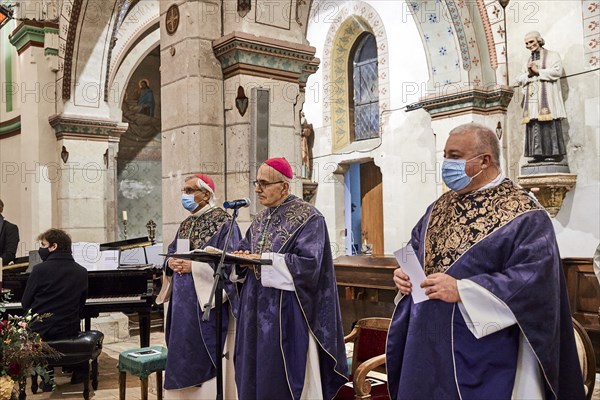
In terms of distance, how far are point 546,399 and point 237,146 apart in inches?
129

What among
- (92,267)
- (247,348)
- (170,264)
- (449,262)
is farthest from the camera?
(92,267)

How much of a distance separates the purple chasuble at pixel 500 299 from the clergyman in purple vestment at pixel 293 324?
2.86 ft

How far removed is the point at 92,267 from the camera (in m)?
6.34

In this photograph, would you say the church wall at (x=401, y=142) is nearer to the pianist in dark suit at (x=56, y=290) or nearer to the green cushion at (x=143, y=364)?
the pianist in dark suit at (x=56, y=290)

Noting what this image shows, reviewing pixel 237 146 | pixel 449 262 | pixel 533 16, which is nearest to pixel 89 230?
pixel 237 146

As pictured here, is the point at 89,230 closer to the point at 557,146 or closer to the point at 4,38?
the point at 4,38

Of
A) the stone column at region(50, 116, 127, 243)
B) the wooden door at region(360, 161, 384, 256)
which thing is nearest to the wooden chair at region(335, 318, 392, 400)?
the stone column at region(50, 116, 127, 243)

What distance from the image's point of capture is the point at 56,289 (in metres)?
5.08

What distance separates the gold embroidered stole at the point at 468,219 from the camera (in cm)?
246

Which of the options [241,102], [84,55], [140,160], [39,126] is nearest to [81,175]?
[39,126]

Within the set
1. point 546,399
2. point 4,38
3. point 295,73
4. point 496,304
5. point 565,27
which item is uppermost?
point 4,38

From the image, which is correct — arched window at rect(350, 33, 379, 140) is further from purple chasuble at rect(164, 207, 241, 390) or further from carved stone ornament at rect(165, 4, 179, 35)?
purple chasuble at rect(164, 207, 241, 390)

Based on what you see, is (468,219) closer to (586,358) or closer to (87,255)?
(586,358)

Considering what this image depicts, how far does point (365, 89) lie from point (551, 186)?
5.43 metres
